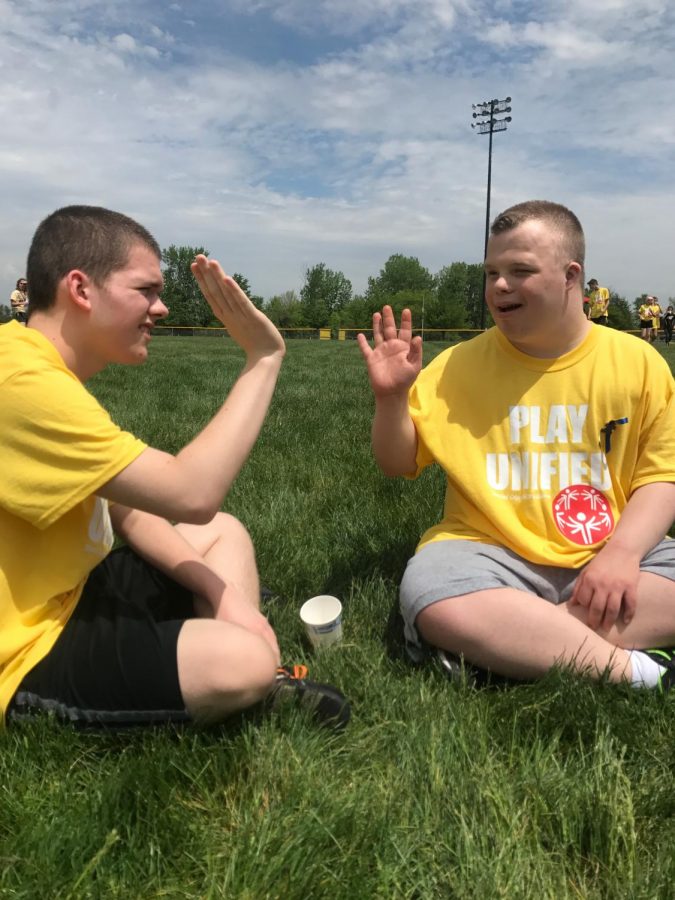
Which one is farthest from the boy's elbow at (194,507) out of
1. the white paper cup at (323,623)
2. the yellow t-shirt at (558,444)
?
the yellow t-shirt at (558,444)

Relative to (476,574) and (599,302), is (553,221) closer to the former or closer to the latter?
(476,574)

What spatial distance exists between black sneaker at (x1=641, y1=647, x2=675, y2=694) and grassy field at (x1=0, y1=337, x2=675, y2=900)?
0.05 meters

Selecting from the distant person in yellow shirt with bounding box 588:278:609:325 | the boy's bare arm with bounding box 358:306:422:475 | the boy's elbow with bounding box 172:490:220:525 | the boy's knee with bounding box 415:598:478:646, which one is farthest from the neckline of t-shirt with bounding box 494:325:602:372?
the distant person in yellow shirt with bounding box 588:278:609:325

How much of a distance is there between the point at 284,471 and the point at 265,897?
3.02m

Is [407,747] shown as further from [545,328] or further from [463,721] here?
[545,328]

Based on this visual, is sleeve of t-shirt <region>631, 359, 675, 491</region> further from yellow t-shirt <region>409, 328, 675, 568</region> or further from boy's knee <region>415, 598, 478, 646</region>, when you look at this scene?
boy's knee <region>415, 598, 478, 646</region>

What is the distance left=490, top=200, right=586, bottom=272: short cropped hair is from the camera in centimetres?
212

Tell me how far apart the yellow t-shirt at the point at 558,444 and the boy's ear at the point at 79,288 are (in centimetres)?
115

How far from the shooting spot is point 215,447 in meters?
1.62

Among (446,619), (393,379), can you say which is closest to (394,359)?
(393,379)

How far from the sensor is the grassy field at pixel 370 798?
4.17 ft

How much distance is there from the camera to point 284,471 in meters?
4.14

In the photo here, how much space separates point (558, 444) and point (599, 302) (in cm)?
1857

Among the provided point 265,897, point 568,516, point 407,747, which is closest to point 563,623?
point 568,516
